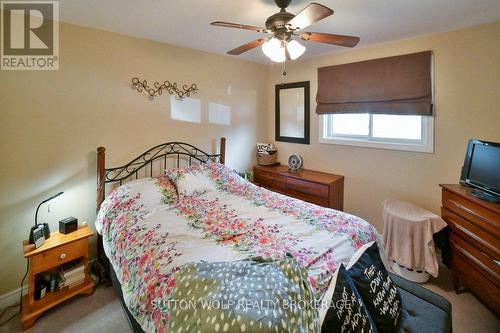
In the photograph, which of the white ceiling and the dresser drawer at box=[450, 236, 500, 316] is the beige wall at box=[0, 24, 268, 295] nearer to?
the white ceiling

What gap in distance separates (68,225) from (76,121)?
3.06 ft

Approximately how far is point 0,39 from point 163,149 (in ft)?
5.15

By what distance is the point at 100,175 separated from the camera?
7.92 feet

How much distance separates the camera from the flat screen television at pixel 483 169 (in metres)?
1.91

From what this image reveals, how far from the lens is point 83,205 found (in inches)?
96.5

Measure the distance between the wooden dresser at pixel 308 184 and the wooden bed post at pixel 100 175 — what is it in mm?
2089

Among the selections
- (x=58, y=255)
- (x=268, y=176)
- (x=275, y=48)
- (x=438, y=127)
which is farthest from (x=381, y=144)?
(x=58, y=255)

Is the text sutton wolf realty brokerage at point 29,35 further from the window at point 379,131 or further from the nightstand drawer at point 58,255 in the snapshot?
the window at point 379,131

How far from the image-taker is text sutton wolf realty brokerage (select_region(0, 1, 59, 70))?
1961 millimetres

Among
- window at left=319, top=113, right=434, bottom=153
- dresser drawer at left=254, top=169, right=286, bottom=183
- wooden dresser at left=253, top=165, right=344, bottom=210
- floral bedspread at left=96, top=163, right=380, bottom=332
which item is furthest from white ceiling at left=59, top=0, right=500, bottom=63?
dresser drawer at left=254, top=169, right=286, bottom=183

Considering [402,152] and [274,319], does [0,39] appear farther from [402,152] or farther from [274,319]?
[402,152]

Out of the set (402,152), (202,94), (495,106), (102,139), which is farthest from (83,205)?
(495,106)

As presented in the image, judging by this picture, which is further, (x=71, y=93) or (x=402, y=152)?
(x=402, y=152)

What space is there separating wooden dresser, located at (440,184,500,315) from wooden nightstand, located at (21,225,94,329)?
3107mm
